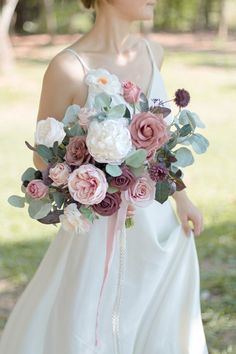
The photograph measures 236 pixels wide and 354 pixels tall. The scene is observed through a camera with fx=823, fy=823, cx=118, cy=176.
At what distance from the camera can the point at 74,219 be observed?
270 centimetres

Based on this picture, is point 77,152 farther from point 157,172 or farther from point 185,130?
point 185,130

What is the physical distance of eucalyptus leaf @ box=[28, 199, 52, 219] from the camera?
2.73m

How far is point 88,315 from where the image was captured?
3062 mm

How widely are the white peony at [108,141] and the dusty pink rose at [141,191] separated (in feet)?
0.43

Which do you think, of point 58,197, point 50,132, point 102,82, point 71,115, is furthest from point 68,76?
point 58,197

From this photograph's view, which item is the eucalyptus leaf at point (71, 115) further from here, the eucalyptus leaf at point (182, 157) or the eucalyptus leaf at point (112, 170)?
the eucalyptus leaf at point (182, 157)

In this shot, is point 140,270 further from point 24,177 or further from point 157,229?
point 24,177

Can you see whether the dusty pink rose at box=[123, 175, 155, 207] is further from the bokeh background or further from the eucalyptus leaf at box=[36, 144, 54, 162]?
the bokeh background

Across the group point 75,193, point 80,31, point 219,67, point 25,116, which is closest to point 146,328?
point 75,193

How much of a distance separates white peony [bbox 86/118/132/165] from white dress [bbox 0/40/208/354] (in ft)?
1.57

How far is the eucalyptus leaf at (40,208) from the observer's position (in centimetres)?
273

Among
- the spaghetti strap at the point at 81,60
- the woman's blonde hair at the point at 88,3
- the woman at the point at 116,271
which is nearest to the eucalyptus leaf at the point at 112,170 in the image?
the woman at the point at 116,271

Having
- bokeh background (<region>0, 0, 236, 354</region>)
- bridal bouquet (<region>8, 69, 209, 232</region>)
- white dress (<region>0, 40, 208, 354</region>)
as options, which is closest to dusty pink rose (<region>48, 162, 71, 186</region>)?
bridal bouquet (<region>8, 69, 209, 232</region>)

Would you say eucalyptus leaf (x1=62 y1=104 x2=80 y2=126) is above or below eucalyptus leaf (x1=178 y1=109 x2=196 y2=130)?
above
